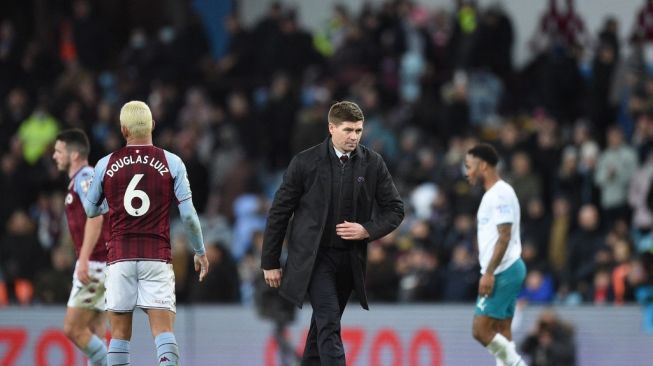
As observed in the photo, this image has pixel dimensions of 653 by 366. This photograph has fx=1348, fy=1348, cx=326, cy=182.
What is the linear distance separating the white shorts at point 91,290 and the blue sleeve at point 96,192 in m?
1.35

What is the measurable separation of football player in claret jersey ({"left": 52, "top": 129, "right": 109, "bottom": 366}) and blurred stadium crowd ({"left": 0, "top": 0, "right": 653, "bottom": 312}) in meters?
6.25

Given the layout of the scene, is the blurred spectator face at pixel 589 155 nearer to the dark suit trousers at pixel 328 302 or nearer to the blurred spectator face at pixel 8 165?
the dark suit trousers at pixel 328 302

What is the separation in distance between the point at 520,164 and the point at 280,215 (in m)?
8.47

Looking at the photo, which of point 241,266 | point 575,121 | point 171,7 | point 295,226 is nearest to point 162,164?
point 295,226

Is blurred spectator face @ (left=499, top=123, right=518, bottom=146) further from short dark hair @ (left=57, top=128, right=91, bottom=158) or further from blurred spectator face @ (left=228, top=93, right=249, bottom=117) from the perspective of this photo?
short dark hair @ (left=57, top=128, right=91, bottom=158)

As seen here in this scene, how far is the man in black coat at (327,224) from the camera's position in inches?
427

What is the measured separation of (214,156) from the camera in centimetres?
2253

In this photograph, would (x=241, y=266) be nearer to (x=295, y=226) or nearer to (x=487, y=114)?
(x=487, y=114)

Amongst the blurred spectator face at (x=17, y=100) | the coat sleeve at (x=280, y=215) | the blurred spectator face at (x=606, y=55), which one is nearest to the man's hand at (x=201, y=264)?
the coat sleeve at (x=280, y=215)

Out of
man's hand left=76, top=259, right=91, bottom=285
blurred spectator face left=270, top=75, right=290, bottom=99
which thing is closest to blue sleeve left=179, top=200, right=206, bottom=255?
man's hand left=76, top=259, right=91, bottom=285

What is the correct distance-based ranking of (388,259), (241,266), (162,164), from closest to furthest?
(162,164), (388,259), (241,266)

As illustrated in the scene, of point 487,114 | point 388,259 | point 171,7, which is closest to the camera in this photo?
point 388,259

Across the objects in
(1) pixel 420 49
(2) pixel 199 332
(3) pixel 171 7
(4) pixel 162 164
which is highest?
(3) pixel 171 7

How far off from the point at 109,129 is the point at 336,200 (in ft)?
→ 40.6
